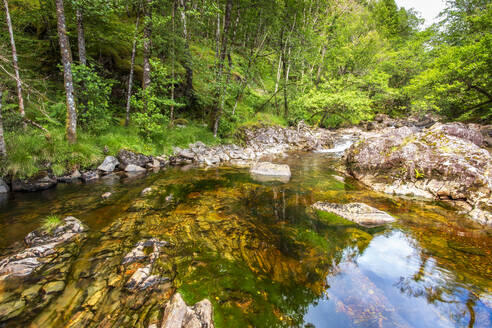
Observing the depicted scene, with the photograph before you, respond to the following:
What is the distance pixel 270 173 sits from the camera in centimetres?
894

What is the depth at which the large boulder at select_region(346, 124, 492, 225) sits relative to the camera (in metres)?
5.59

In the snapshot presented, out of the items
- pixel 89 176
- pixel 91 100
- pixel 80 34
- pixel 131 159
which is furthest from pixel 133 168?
pixel 80 34

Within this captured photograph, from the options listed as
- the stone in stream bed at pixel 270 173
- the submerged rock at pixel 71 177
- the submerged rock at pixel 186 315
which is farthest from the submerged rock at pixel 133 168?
the submerged rock at pixel 186 315

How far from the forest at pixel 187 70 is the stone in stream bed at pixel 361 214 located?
27.8 ft

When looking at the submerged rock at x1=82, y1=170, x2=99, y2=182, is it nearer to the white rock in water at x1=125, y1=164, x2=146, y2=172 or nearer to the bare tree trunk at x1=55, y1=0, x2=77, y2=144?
the white rock in water at x1=125, y1=164, x2=146, y2=172

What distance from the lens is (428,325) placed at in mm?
2385

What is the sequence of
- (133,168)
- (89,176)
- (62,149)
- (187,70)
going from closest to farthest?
(62,149)
(89,176)
(133,168)
(187,70)

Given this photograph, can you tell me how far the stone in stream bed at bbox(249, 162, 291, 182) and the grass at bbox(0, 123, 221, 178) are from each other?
18.4 ft

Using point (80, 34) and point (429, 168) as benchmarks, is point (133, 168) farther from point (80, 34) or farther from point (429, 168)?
point (429, 168)

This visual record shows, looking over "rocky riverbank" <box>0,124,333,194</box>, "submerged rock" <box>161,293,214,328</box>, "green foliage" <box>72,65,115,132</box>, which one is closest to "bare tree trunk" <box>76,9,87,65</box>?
"green foliage" <box>72,65,115,132</box>

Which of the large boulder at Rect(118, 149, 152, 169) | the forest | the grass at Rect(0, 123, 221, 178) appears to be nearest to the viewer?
the grass at Rect(0, 123, 221, 178)

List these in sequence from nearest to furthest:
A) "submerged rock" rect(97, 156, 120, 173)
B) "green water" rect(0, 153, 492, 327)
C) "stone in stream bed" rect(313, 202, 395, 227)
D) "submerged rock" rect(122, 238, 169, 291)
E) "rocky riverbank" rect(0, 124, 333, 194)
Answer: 1. "green water" rect(0, 153, 492, 327)
2. "submerged rock" rect(122, 238, 169, 291)
3. "stone in stream bed" rect(313, 202, 395, 227)
4. "rocky riverbank" rect(0, 124, 333, 194)
5. "submerged rock" rect(97, 156, 120, 173)

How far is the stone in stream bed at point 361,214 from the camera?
478 centimetres

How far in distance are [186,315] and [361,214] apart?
4616 millimetres
